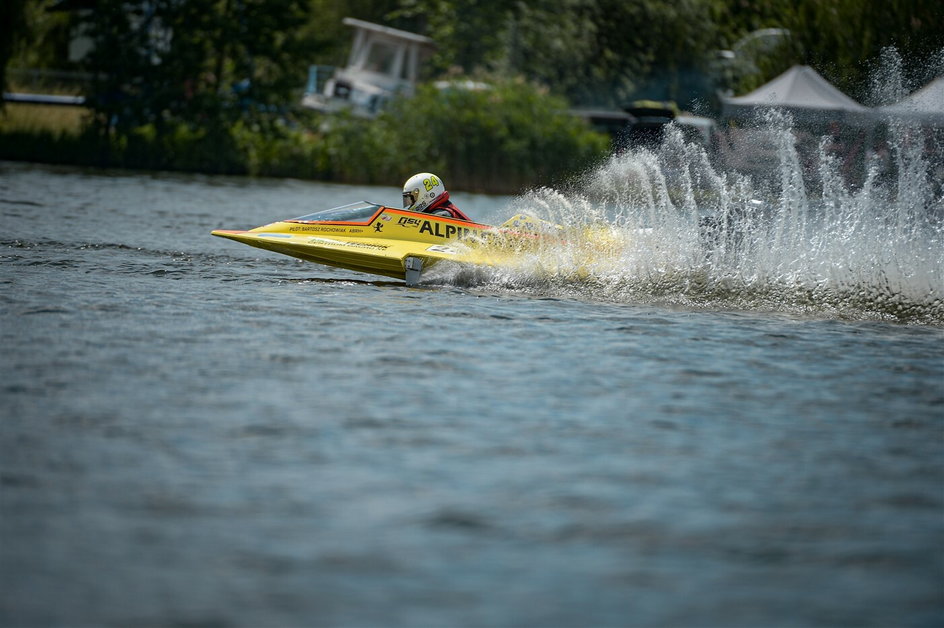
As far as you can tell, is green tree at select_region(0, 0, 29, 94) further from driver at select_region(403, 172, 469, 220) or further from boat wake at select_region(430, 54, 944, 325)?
boat wake at select_region(430, 54, 944, 325)

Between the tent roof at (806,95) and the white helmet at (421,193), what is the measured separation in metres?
17.6

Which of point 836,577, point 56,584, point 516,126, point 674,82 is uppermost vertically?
point 674,82

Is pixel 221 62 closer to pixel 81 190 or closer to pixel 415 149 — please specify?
pixel 415 149

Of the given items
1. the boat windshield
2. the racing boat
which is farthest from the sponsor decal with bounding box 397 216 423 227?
the boat windshield

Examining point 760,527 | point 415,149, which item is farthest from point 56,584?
point 415,149

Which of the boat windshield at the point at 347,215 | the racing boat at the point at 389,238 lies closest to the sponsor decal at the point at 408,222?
the racing boat at the point at 389,238

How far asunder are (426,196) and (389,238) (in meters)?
0.90

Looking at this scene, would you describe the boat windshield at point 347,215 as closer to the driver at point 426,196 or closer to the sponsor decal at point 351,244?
the sponsor decal at point 351,244

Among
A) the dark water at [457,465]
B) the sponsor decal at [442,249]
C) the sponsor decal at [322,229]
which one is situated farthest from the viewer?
the sponsor decal at [322,229]

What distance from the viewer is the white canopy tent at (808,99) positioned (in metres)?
31.8

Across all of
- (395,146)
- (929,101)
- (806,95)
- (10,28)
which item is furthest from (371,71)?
(929,101)

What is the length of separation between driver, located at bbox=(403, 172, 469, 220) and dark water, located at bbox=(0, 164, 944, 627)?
10.1 ft

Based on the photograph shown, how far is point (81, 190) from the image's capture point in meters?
29.4

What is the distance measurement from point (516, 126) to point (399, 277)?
85.9 feet
